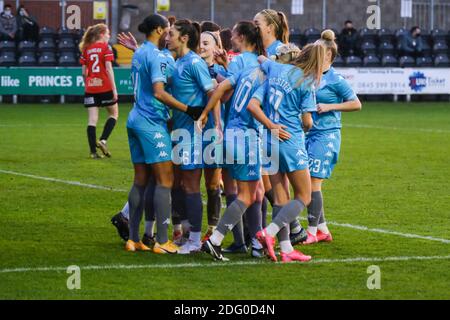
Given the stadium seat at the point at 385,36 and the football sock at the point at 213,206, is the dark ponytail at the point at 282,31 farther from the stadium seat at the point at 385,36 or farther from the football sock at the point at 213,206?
the stadium seat at the point at 385,36

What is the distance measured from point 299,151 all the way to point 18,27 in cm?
2361

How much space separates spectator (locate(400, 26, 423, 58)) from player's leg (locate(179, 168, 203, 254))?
24.8 meters

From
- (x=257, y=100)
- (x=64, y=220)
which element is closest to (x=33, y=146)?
(x=64, y=220)

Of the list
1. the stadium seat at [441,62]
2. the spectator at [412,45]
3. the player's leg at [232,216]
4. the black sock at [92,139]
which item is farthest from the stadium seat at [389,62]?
the player's leg at [232,216]

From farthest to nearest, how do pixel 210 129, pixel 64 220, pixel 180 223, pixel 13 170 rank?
pixel 13 170 → pixel 64 220 → pixel 180 223 → pixel 210 129

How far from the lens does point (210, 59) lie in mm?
10172

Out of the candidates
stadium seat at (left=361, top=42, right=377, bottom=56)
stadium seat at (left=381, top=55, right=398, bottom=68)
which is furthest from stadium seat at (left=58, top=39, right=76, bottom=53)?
stadium seat at (left=381, top=55, right=398, bottom=68)

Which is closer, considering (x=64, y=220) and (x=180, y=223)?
(x=180, y=223)

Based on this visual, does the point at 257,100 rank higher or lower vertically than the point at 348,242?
higher

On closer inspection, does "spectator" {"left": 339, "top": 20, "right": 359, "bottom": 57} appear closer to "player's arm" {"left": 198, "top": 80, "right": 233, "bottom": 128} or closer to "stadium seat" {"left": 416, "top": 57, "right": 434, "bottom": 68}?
"stadium seat" {"left": 416, "top": 57, "right": 434, "bottom": 68}

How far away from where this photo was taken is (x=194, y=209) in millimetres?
9641

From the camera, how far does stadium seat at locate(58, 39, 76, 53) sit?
102 ft

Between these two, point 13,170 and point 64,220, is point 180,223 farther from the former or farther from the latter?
point 13,170

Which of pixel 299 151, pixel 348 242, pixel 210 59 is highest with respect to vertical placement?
pixel 210 59
